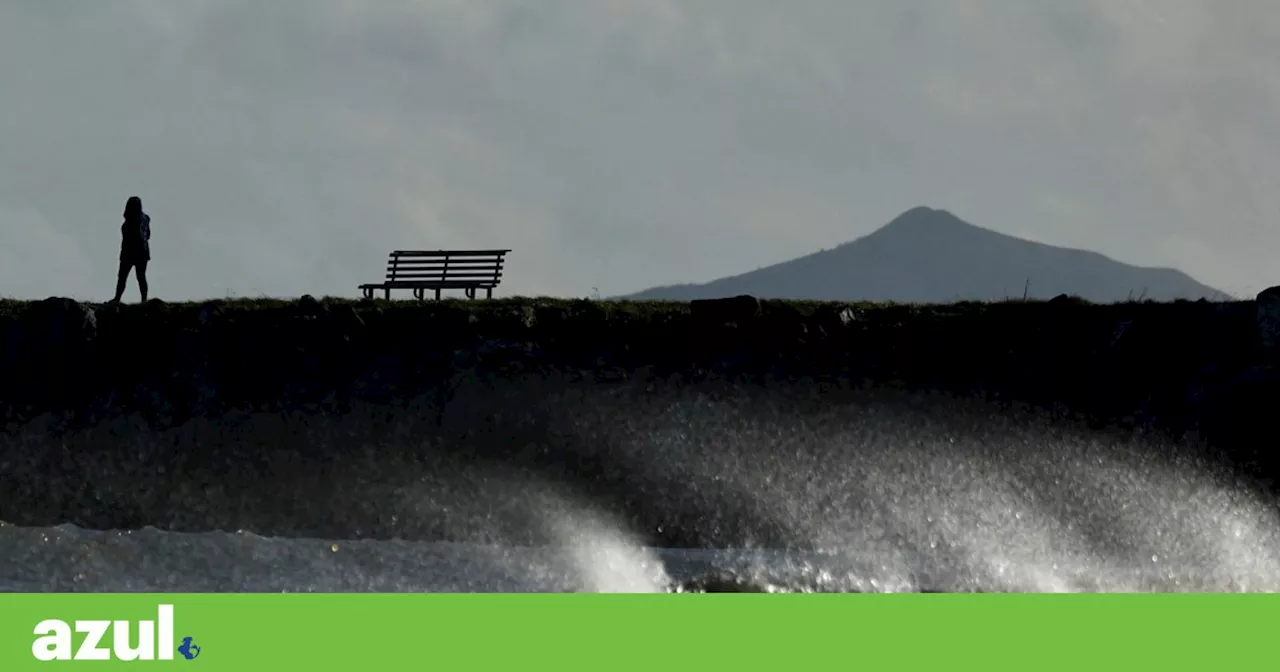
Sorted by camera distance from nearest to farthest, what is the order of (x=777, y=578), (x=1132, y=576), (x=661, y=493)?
(x=777, y=578) < (x=1132, y=576) < (x=661, y=493)

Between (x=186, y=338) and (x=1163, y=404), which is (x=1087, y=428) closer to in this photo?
(x=1163, y=404)

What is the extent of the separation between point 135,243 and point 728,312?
11.4m

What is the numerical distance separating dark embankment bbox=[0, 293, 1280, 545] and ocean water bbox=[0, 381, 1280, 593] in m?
0.10

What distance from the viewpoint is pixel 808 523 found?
28.1m

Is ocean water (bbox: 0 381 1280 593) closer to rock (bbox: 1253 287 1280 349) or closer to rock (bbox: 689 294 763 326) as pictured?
rock (bbox: 689 294 763 326)

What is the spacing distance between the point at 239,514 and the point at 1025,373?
14203 millimetres

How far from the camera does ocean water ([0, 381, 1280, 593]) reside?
71.8 feet

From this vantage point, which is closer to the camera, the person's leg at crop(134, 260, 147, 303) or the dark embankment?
the dark embankment

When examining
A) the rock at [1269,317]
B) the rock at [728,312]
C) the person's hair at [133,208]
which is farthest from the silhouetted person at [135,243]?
the rock at [1269,317]

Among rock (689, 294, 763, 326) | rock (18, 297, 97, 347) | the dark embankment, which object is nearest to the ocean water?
the dark embankment

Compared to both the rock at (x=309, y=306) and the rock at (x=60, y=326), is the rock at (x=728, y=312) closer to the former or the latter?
the rock at (x=309, y=306)

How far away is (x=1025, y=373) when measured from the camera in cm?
3177

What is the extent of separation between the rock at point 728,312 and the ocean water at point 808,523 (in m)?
1.76

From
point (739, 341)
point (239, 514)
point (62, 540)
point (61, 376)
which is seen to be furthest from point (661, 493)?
point (61, 376)
